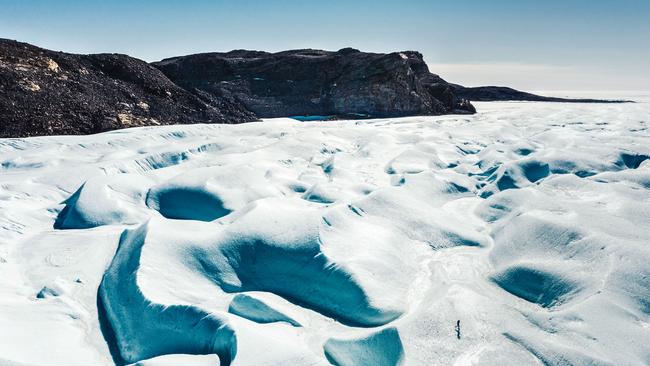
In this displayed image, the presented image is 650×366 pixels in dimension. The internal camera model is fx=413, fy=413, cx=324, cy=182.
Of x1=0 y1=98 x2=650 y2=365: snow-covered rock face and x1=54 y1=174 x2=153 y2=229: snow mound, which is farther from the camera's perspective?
x1=54 y1=174 x2=153 y2=229: snow mound

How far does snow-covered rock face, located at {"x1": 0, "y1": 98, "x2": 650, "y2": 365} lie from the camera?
5.09ft

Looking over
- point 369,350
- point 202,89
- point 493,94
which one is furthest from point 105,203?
point 493,94

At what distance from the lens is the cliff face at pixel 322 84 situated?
11.0 metres

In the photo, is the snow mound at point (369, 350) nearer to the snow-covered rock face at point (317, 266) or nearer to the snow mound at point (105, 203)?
the snow-covered rock face at point (317, 266)

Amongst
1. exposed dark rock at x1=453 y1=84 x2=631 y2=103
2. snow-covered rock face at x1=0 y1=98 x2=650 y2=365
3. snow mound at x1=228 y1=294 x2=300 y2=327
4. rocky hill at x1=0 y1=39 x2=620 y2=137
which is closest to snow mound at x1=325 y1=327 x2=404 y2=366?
snow-covered rock face at x1=0 y1=98 x2=650 y2=365

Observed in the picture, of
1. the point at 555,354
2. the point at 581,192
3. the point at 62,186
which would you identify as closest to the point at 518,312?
the point at 555,354

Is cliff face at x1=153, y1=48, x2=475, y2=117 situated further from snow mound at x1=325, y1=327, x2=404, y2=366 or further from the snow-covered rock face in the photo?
snow mound at x1=325, y1=327, x2=404, y2=366

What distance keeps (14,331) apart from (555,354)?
198cm

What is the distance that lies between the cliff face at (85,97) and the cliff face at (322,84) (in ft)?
9.64

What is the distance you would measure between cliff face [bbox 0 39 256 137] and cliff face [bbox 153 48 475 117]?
294 cm

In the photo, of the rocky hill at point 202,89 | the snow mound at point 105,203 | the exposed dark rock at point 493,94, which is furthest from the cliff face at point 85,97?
the exposed dark rock at point 493,94

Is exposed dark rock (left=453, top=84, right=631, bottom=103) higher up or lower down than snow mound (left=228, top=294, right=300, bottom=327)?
higher up

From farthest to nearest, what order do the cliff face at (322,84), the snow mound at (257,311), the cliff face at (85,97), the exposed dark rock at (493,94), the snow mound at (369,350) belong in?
the exposed dark rock at (493,94) → the cliff face at (322,84) → the cliff face at (85,97) → the snow mound at (257,311) → the snow mound at (369,350)

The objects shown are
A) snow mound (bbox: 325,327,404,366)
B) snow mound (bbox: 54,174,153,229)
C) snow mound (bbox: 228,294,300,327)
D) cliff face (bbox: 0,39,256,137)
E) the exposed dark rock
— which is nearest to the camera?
snow mound (bbox: 325,327,404,366)
